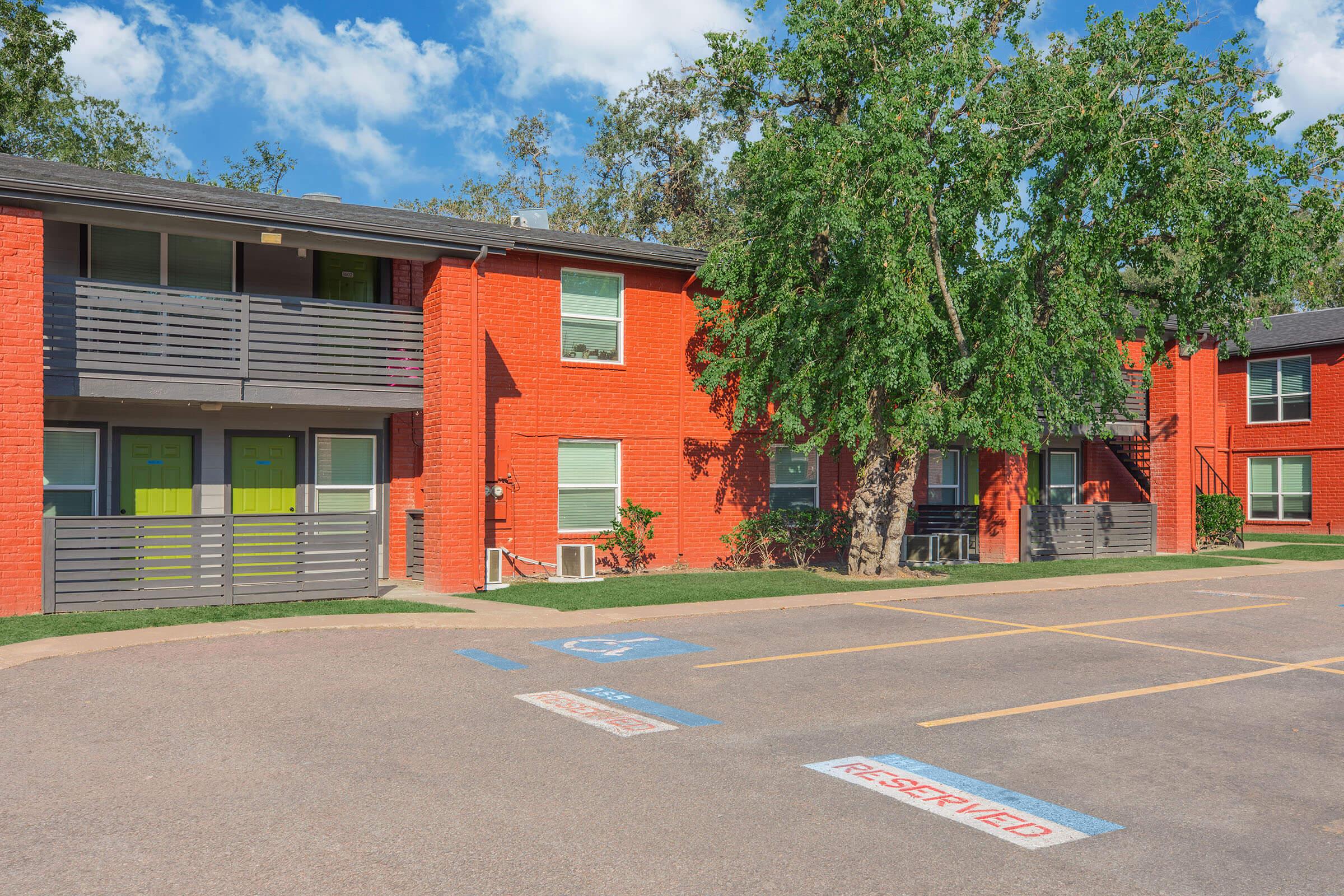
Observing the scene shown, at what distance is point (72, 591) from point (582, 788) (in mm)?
10330

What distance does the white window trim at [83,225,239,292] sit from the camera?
626 inches

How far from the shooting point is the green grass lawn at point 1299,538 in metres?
29.9

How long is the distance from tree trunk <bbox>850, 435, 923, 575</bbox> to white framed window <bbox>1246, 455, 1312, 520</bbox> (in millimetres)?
21731

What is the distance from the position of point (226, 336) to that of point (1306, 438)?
32670 mm

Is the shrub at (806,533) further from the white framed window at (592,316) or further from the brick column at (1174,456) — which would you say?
the brick column at (1174,456)

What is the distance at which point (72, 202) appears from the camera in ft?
45.5

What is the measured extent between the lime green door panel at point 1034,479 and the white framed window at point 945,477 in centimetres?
236

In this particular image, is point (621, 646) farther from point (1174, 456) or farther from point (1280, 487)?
point (1280, 487)

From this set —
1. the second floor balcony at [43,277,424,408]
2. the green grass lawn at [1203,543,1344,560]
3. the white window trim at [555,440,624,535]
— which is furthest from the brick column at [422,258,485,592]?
the green grass lawn at [1203,543,1344,560]

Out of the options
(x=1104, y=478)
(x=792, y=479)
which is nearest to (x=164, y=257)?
(x=792, y=479)

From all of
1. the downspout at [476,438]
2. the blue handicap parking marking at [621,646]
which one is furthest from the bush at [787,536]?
the blue handicap parking marking at [621,646]

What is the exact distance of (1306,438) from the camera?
34.1 meters

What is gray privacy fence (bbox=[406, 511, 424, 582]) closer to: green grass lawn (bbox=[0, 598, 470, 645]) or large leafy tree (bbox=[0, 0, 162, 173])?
green grass lawn (bbox=[0, 598, 470, 645])

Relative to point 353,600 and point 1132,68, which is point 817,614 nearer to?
point 353,600
